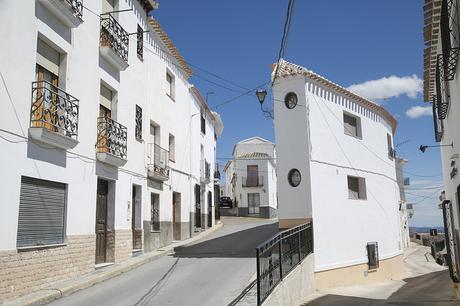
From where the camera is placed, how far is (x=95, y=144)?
466 inches

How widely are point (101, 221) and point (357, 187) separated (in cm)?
941

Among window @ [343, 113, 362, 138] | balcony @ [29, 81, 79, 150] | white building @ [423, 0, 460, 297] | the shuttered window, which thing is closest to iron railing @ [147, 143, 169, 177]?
balcony @ [29, 81, 79, 150]

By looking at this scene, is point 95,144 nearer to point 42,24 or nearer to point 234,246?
point 42,24

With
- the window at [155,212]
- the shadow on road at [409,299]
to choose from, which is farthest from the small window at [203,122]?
the shadow on road at [409,299]

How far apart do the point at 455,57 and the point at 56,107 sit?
8036 mm

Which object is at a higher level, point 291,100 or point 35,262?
point 291,100

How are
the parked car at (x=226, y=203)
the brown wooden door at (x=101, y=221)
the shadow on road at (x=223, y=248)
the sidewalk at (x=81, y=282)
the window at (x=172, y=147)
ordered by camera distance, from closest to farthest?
the sidewalk at (x=81, y=282)
the brown wooden door at (x=101, y=221)
the shadow on road at (x=223, y=248)
the window at (x=172, y=147)
the parked car at (x=226, y=203)

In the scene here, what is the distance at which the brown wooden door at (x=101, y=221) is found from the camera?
1236 cm

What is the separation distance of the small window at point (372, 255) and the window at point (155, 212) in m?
7.79

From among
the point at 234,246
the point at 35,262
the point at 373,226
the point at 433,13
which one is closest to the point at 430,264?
the point at 373,226

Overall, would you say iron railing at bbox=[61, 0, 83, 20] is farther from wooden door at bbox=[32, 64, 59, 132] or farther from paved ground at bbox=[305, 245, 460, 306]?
paved ground at bbox=[305, 245, 460, 306]

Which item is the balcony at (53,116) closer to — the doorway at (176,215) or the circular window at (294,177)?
the circular window at (294,177)

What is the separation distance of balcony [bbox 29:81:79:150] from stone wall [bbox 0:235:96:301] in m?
2.31

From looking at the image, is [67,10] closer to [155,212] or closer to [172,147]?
[155,212]
